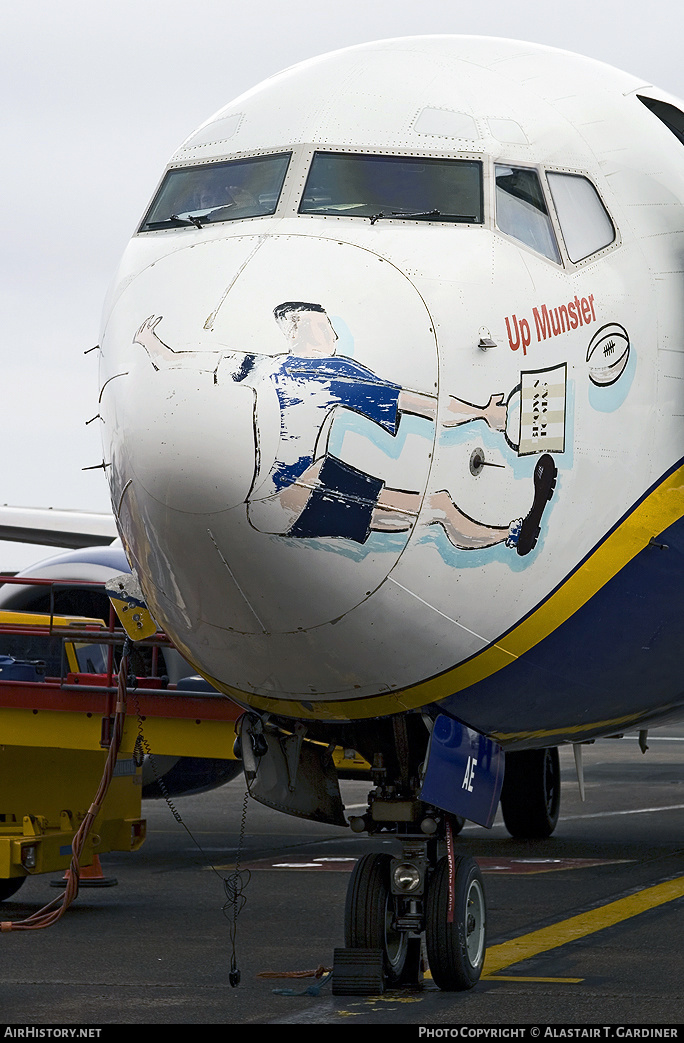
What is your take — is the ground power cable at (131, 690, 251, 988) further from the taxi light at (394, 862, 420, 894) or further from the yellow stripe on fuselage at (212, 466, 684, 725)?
the taxi light at (394, 862, 420, 894)

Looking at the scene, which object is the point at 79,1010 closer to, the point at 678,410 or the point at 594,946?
the point at 594,946

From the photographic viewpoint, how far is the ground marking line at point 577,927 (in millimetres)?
8398

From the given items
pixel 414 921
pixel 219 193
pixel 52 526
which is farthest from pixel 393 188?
pixel 52 526

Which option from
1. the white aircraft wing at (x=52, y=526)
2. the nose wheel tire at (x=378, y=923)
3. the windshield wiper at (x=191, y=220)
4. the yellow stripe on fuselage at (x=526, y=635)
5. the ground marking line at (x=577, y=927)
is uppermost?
the windshield wiper at (x=191, y=220)

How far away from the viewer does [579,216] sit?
22.6 ft

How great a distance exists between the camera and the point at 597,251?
270 inches

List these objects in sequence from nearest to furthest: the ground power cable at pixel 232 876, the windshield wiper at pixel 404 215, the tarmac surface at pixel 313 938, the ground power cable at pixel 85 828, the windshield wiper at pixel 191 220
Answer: the windshield wiper at pixel 404 215, the windshield wiper at pixel 191 220, the tarmac surface at pixel 313 938, the ground power cable at pixel 232 876, the ground power cable at pixel 85 828

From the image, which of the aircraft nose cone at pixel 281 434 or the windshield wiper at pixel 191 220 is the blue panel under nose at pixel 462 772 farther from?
the windshield wiper at pixel 191 220

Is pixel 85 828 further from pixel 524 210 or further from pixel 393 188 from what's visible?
pixel 524 210

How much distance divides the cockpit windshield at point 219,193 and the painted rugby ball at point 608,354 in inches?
59.8

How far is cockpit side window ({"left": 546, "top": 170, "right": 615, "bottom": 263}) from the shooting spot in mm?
6793

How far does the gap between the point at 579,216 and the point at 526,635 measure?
192 centimetres

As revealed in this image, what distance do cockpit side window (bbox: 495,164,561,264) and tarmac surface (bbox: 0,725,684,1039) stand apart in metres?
3.36

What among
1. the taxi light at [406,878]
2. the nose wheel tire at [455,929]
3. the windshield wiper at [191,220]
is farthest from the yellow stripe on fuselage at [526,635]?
the windshield wiper at [191,220]
